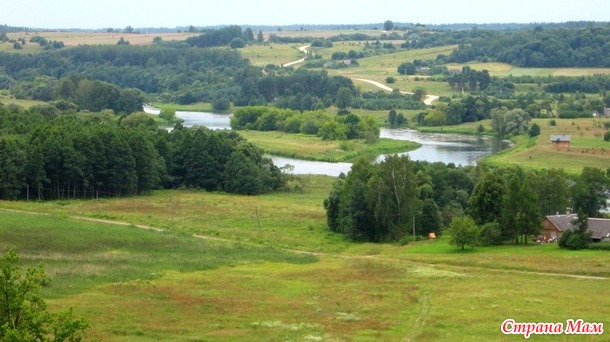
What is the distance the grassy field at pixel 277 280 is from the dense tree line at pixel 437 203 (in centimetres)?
168

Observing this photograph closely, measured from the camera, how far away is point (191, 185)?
83.2m

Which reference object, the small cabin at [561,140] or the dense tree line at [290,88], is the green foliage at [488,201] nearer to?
the small cabin at [561,140]

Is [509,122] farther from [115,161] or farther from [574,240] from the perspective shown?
[574,240]

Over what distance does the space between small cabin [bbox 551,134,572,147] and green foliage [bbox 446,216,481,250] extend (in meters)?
52.5

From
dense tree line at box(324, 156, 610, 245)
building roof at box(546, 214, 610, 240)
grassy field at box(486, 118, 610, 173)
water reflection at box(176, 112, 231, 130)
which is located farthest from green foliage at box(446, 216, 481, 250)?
water reflection at box(176, 112, 231, 130)

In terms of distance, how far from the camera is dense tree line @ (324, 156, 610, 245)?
57.8 meters

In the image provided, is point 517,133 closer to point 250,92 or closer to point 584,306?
point 250,92

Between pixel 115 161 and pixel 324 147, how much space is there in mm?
47441

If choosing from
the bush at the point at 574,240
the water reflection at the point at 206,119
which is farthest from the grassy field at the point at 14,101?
the bush at the point at 574,240

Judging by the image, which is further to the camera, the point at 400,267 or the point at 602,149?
the point at 602,149

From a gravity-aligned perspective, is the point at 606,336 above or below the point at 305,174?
above

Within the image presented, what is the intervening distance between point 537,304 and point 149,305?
15.1 metres

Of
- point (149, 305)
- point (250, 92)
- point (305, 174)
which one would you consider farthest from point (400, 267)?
point (250, 92)

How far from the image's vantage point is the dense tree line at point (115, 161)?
70438 mm
